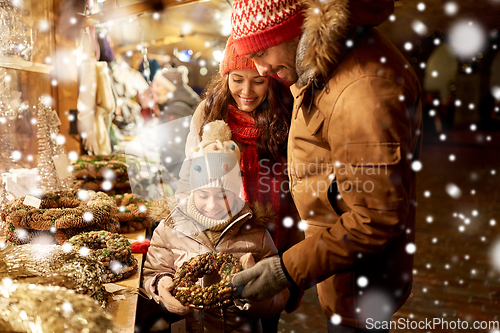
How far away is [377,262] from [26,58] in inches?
80.4

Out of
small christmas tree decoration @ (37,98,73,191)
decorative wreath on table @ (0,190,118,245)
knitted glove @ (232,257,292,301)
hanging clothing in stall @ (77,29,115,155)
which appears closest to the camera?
knitted glove @ (232,257,292,301)

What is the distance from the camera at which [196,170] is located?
3.97 ft

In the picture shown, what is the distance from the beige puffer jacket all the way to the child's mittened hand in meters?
0.06

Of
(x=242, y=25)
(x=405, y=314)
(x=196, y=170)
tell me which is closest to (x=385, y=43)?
(x=242, y=25)

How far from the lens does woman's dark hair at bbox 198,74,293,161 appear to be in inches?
46.9

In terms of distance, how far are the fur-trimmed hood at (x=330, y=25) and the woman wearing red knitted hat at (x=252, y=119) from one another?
0.29 metres

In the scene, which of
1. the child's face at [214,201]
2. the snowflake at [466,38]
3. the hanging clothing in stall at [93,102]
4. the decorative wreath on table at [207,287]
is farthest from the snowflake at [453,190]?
the decorative wreath on table at [207,287]

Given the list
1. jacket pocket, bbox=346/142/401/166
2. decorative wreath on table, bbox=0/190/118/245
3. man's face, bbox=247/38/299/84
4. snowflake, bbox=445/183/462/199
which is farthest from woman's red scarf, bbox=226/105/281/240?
snowflake, bbox=445/183/462/199

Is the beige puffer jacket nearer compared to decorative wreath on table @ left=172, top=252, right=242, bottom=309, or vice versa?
decorative wreath on table @ left=172, top=252, right=242, bottom=309

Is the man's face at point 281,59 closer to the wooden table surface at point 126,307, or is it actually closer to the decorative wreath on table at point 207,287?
the decorative wreath on table at point 207,287

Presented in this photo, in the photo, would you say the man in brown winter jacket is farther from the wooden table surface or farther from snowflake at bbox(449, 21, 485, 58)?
snowflake at bbox(449, 21, 485, 58)

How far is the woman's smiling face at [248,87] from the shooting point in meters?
1.16

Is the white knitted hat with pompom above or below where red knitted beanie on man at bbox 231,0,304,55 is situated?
below

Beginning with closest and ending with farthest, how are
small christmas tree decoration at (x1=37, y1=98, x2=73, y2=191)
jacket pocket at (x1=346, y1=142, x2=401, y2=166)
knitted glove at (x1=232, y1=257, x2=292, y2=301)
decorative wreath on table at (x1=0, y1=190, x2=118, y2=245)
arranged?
jacket pocket at (x1=346, y1=142, x2=401, y2=166) < knitted glove at (x1=232, y1=257, x2=292, y2=301) < decorative wreath on table at (x1=0, y1=190, x2=118, y2=245) < small christmas tree decoration at (x1=37, y1=98, x2=73, y2=191)
